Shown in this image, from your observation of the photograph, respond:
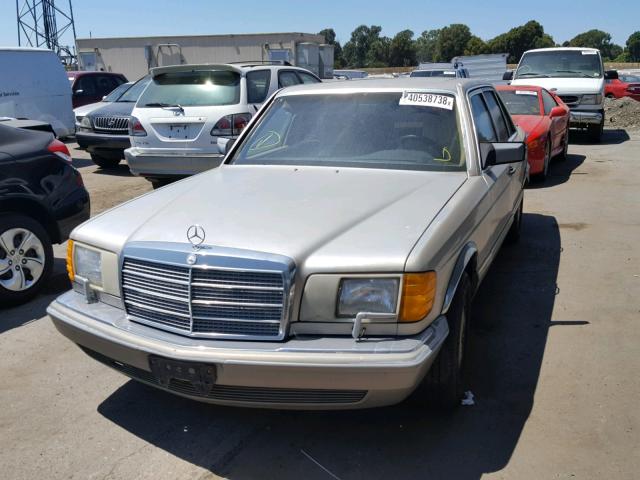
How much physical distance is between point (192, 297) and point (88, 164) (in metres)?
10.8

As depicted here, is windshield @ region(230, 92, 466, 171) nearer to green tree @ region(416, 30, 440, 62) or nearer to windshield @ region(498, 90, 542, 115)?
windshield @ region(498, 90, 542, 115)

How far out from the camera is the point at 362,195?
3516mm

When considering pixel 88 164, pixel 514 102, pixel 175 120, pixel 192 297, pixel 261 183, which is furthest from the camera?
pixel 88 164

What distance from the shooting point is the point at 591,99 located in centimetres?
1396

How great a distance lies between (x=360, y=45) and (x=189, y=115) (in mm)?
111627

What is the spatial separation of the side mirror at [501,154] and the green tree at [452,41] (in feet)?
292

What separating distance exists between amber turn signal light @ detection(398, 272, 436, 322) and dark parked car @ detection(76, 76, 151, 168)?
9.31 meters

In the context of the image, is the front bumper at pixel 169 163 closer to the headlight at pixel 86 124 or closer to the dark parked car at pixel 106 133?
the dark parked car at pixel 106 133

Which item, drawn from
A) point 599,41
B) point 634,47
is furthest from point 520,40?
point 599,41

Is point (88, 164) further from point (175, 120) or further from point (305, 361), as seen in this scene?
point (305, 361)

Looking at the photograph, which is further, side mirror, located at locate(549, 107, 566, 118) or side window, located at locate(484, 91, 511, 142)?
side mirror, located at locate(549, 107, 566, 118)

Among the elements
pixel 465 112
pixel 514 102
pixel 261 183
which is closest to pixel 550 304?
pixel 465 112

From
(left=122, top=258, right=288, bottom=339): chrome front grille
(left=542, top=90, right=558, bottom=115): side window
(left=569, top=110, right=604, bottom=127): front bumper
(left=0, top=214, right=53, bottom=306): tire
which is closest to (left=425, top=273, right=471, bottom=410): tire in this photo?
(left=122, top=258, right=288, bottom=339): chrome front grille

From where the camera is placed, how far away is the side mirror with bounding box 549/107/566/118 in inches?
404
